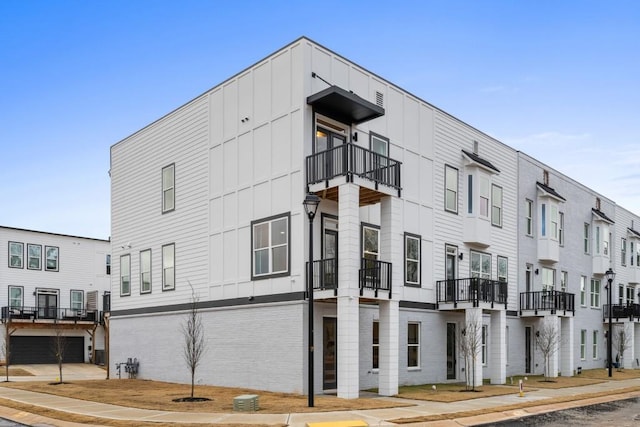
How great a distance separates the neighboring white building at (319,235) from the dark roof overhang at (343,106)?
74 mm

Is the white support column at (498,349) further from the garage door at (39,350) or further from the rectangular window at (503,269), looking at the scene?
the garage door at (39,350)

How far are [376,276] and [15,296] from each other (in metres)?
34.3

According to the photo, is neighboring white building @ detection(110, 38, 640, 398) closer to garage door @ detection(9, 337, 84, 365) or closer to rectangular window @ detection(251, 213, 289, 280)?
rectangular window @ detection(251, 213, 289, 280)

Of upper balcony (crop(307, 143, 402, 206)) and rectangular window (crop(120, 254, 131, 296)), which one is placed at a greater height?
upper balcony (crop(307, 143, 402, 206))

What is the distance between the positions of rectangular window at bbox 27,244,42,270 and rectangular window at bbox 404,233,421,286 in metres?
33.3

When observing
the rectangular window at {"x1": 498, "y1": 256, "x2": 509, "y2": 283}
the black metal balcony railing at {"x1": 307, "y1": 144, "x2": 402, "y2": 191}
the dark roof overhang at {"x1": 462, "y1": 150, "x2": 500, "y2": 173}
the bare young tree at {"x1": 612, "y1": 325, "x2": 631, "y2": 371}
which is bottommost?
the bare young tree at {"x1": 612, "y1": 325, "x2": 631, "y2": 371}

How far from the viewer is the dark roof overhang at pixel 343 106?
2102 centimetres

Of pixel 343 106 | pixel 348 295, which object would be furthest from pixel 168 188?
pixel 348 295

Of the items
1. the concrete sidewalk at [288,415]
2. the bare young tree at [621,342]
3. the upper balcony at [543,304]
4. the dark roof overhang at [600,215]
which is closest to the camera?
the concrete sidewalk at [288,415]

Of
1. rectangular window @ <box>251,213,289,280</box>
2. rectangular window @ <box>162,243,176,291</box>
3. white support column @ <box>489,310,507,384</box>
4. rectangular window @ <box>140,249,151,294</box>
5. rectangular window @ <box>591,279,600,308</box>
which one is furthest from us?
rectangular window @ <box>591,279,600,308</box>

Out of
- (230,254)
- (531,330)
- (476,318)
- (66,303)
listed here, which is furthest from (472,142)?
(66,303)

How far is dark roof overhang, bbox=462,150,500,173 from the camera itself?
28903mm

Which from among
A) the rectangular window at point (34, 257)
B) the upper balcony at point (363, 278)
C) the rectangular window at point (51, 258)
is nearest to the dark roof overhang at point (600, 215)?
the upper balcony at point (363, 278)

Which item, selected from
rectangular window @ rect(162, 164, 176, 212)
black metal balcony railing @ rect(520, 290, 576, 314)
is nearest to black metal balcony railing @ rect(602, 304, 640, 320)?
black metal balcony railing @ rect(520, 290, 576, 314)
